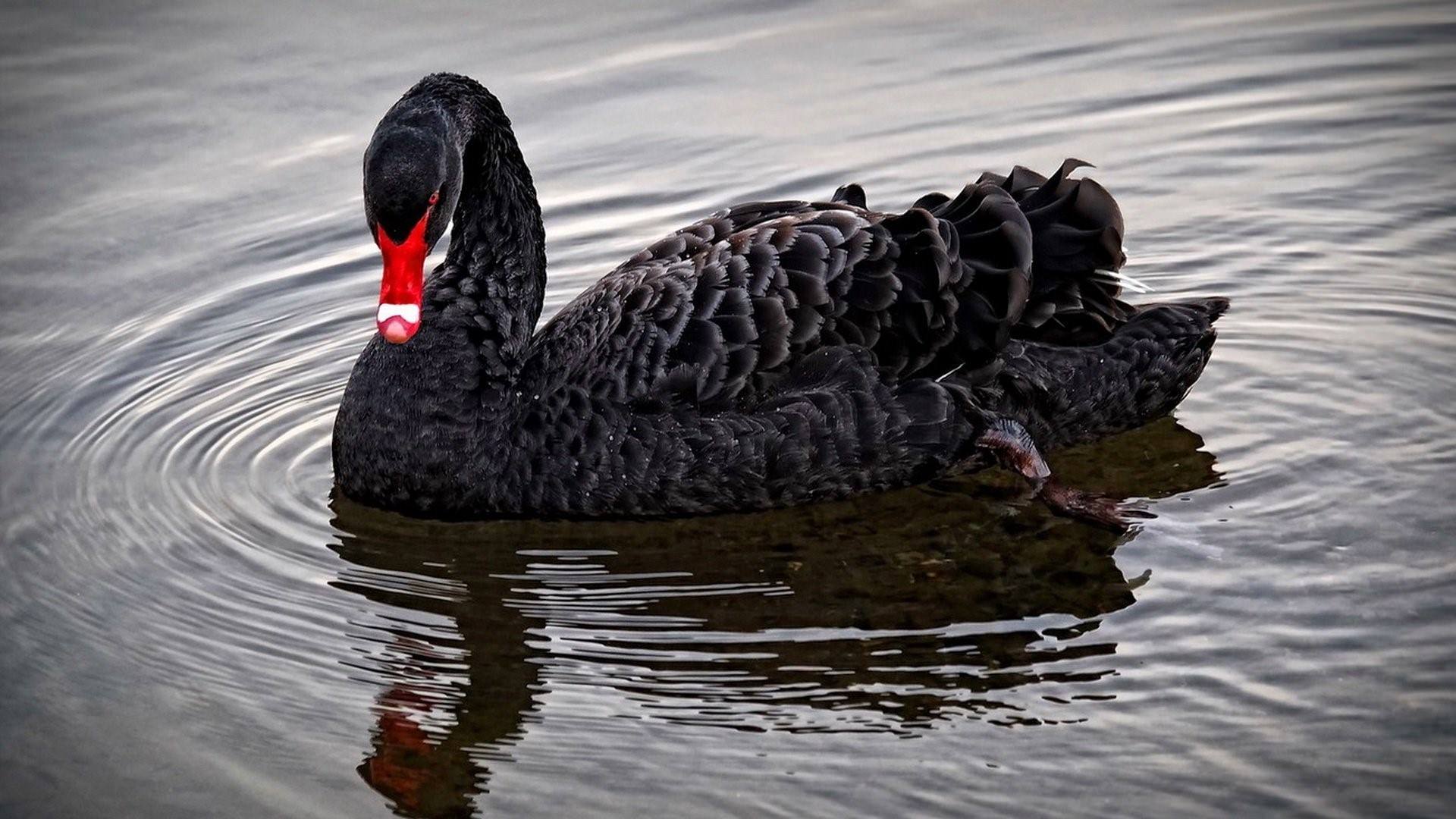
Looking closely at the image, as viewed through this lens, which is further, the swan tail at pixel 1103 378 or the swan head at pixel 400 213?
the swan tail at pixel 1103 378

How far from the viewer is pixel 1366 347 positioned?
7.79 meters

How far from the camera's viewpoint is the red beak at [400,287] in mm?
6496

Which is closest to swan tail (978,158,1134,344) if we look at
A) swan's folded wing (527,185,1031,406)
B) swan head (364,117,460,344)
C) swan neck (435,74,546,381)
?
swan's folded wing (527,185,1031,406)

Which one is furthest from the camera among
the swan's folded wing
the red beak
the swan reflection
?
the swan's folded wing

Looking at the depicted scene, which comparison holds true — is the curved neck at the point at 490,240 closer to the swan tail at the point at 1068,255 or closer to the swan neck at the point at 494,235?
the swan neck at the point at 494,235

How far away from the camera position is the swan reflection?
5.57 m

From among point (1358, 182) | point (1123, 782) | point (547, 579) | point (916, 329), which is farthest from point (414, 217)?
point (1358, 182)

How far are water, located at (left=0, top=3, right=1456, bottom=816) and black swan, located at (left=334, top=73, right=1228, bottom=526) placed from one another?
0.19 m

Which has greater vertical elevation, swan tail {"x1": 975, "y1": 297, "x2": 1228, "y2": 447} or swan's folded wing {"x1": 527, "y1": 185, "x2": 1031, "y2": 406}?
swan's folded wing {"x1": 527, "y1": 185, "x2": 1031, "y2": 406}

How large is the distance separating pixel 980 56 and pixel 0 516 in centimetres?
626

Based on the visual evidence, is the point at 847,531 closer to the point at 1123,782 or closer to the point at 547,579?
the point at 547,579

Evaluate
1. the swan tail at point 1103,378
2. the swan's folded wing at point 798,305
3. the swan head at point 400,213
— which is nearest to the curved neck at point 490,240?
the swan's folded wing at point 798,305

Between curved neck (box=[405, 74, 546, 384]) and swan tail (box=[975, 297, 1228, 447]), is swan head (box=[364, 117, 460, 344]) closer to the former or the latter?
curved neck (box=[405, 74, 546, 384])

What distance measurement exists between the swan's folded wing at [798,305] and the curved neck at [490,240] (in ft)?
0.70
